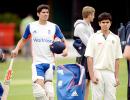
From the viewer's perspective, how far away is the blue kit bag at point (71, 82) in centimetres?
1214

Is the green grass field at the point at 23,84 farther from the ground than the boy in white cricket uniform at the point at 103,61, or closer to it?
closer to it

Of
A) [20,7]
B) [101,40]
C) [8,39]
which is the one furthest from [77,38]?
[20,7]

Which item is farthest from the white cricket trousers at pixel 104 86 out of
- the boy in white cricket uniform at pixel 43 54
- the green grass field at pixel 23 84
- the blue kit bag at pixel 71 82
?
the green grass field at pixel 23 84

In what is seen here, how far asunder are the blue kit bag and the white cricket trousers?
15.9 inches

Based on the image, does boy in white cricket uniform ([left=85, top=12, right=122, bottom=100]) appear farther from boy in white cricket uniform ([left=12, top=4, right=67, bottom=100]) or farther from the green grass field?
the green grass field

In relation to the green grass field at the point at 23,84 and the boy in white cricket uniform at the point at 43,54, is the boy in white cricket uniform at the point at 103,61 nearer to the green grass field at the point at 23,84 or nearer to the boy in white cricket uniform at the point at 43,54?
the boy in white cricket uniform at the point at 43,54

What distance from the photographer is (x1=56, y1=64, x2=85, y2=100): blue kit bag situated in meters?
12.1

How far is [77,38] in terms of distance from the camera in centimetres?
1381

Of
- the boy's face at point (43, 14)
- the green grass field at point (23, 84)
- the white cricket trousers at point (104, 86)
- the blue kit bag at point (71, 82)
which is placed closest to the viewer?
the white cricket trousers at point (104, 86)

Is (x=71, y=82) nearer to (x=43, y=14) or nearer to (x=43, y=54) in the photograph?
(x=43, y=54)

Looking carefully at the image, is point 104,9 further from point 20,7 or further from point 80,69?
point 80,69

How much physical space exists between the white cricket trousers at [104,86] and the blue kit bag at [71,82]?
1.33ft

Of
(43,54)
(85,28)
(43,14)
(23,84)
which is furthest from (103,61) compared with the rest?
(23,84)

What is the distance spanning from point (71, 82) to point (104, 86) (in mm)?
632
